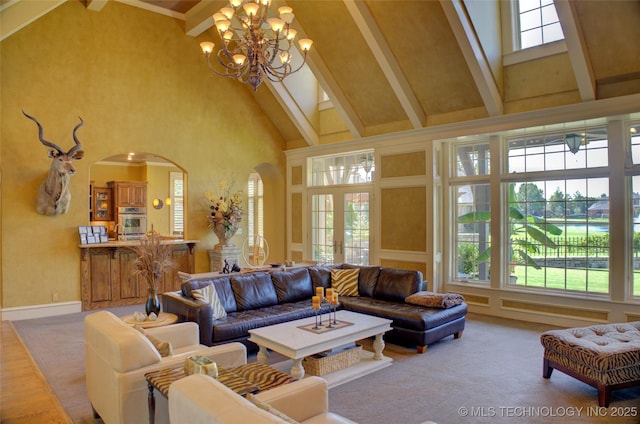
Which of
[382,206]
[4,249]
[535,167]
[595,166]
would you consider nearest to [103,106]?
[4,249]

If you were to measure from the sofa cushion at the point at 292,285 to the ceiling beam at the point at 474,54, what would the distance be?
3613mm

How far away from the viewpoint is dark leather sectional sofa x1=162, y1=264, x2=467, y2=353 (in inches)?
179

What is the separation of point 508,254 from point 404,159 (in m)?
2.27

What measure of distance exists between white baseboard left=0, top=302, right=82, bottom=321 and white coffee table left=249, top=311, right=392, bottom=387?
4.08 metres

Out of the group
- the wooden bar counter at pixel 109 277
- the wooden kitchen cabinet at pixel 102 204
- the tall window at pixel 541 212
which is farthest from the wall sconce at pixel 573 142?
the wooden kitchen cabinet at pixel 102 204

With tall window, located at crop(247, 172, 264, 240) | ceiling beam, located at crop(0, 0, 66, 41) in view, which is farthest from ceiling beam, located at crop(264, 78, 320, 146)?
ceiling beam, located at crop(0, 0, 66, 41)

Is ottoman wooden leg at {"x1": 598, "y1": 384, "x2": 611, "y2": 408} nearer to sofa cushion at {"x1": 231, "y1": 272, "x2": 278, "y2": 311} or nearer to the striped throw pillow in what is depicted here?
the striped throw pillow

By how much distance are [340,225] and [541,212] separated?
3.63 meters

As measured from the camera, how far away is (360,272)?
20.3 ft

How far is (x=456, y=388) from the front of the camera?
3793 millimetres

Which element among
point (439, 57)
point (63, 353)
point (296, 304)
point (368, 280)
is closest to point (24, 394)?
point (63, 353)

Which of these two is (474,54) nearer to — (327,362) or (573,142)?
(573,142)

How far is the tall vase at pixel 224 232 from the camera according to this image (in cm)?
814

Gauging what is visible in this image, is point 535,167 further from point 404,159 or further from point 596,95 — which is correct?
point 404,159
